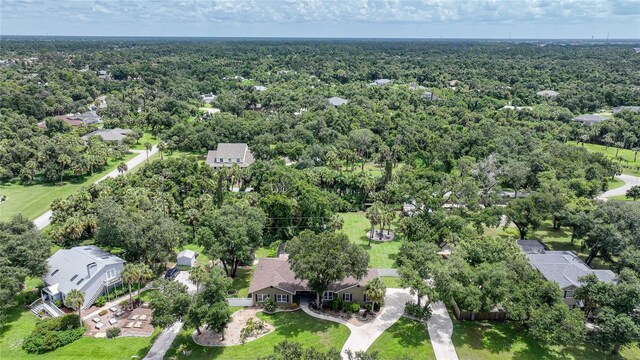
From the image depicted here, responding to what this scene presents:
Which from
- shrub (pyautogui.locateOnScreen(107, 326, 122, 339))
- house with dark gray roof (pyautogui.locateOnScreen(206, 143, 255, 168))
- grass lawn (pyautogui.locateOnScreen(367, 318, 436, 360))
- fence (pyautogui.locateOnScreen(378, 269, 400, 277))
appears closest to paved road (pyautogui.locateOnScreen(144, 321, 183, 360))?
shrub (pyautogui.locateOnScreen(107, 326, 122, 339))

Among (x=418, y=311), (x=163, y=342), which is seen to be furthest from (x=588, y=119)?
(x=163, y=342)

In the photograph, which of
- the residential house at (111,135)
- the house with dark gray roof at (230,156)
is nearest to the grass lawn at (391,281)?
the house with dark gray roof at (230,156)

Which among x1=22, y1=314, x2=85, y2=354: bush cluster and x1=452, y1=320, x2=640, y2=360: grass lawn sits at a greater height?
x1=22, y1=314, x2=85, y2=354: bush cluster

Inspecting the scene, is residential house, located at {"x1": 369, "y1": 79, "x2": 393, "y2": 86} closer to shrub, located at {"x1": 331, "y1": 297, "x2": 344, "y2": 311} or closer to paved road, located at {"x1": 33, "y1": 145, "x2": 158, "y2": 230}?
paved road, located at {"x1": 33, "y1": 145, "x2": 158, "y2": 230}

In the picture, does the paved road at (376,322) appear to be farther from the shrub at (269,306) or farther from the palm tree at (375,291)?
the shrub at (269,306)

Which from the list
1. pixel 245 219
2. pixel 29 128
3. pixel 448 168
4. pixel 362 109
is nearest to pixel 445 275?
pixel 245 219

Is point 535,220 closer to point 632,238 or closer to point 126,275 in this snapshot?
point 632,238

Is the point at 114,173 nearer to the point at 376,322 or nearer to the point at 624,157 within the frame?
the point at 376,322
